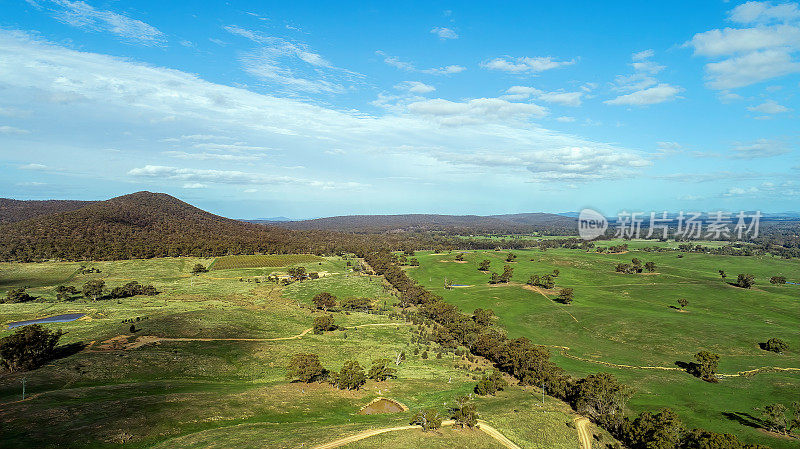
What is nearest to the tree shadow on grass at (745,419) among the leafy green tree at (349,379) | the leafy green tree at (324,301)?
the leafy green tree at (349,379)

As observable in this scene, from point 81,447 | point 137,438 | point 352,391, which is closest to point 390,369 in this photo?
point 352,391

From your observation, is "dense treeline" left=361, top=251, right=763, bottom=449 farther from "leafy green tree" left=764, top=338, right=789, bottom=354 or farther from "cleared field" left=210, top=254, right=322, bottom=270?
"cleared field" left=210, top=254, right=322, bottom=270

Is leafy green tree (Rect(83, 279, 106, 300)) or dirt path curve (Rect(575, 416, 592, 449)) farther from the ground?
leafy green tree (Rect(83, 279, 106, 300))

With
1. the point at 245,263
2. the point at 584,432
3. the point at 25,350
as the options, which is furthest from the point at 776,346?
the point at 245,263

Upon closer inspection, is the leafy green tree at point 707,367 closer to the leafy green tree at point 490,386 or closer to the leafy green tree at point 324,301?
the leafy green tree at point 490,386

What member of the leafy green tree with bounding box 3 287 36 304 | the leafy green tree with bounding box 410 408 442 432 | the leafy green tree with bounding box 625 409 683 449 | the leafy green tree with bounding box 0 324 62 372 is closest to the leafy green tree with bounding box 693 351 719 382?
the leafy green tree with bounding box 625 409 683 449

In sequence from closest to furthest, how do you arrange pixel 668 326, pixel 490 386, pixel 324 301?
pixel 490 386
pixel 668 326
pixel 324 301

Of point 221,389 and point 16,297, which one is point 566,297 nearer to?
point 221,389

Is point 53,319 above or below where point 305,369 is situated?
below
